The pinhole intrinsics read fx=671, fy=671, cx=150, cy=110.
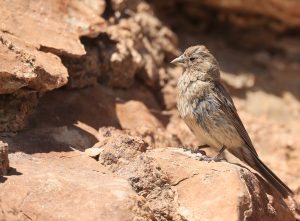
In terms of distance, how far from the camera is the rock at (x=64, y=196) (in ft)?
16.0

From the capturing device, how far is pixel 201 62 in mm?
7395

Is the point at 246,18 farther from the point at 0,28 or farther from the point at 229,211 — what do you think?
the point at 229,211

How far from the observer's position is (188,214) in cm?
535

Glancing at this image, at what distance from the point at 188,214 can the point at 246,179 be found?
0.72 metres

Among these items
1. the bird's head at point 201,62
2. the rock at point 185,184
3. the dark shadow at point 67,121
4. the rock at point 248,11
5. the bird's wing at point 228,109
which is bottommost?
the dark shadow at point 67,121

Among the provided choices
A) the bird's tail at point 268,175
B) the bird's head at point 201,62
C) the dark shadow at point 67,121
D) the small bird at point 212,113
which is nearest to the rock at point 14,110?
the dark shadow at point 67,121

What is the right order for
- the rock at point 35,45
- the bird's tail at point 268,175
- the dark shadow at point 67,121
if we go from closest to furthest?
1. the rock at point 35,45
2. the dark shadow at point 67,121
3. the bird's tail at point 268,175

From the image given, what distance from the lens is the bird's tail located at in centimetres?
684

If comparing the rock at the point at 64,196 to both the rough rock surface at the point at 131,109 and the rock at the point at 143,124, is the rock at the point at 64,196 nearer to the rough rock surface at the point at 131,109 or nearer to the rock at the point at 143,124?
the rough rock surface at the point at 131,109

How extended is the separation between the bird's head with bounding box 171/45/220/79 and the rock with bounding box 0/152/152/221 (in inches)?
85.1

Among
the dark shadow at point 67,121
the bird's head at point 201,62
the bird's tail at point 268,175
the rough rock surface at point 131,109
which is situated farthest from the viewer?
the bird's head at point 201,62

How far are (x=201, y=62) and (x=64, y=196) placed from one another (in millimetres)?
2867

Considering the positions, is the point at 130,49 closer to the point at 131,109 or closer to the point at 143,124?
the point at 131,109

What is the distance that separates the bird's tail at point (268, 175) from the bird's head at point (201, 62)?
3.18ft
